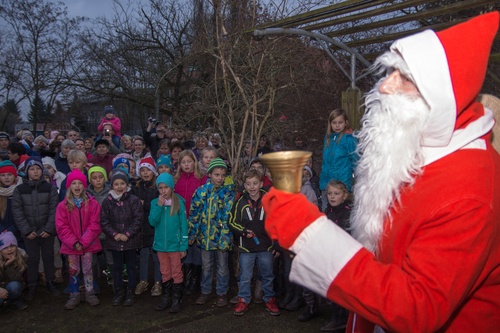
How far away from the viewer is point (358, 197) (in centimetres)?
171

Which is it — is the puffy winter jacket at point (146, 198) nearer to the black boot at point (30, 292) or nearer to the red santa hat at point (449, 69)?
the black boot at point (30, 292)

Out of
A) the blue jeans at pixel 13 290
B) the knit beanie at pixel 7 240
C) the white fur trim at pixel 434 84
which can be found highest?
the white fur trim at pixel 434 84

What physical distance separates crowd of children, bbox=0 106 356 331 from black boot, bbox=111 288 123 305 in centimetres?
1

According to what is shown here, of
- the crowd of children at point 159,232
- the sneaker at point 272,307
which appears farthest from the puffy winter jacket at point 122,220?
the sneaker at point 272,307

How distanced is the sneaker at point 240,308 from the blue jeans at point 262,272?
0.14ft

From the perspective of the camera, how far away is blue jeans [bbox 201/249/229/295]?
509cm

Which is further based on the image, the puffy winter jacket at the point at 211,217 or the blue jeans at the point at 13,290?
the puffy winter jacket at the point at 211,217

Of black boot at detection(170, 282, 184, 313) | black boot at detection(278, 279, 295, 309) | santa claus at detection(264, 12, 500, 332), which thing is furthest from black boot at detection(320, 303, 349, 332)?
santa claus at detection(264, 12, 500, 332)

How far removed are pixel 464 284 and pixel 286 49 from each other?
477 cm

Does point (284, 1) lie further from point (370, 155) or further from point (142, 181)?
point (370, 155)

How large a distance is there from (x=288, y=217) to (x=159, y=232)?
13.1 feet

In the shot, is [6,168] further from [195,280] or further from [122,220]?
[195,280]

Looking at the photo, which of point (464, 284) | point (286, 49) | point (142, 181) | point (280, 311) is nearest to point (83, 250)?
point (142, 181)

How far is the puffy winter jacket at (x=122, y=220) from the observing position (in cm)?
508
